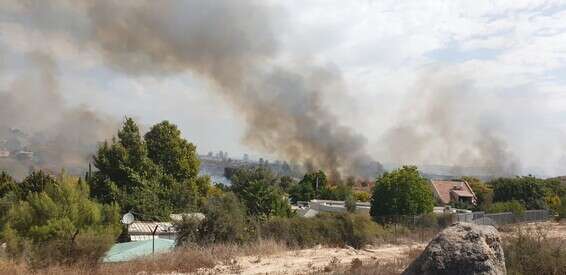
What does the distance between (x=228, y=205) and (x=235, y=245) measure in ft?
8.55

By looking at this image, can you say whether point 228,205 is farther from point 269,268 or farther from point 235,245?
point 269,268

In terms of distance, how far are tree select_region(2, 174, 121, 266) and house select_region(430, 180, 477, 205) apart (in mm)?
42668

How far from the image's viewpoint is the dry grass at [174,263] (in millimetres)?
12955

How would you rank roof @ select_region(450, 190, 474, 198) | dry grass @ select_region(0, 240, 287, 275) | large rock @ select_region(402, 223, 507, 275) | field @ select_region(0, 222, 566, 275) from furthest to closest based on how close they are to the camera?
1. roof @ select_region(450, 190, 474, 198)
2. dry grass @ select_region(0, 240, 287, 275)
3. field @ select_region(0, 222, 566, 275)
4. large rock @ select_region(402, 223, 507, 275)

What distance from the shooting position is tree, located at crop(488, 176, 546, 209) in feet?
156

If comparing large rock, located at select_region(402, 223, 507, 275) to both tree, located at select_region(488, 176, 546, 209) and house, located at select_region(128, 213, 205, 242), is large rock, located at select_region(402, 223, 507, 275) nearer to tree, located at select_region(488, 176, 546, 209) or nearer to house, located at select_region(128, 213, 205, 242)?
house, located at select_region(128, 213, 205, 242)

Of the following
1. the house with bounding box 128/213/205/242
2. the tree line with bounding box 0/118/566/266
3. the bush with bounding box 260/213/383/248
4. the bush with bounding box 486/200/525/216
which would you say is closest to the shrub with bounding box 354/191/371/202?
the tree line with bounding box 0/118/566/266

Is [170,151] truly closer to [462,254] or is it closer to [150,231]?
[150,231]

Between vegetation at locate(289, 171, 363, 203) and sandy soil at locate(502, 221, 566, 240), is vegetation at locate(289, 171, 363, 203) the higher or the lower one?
the higher one

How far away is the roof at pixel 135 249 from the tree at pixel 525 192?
36943 mm

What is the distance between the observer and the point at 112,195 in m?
33.7

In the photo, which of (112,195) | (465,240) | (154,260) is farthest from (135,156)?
(465,240)

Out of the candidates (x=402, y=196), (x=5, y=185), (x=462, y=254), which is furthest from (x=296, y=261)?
(x=5, y=185)

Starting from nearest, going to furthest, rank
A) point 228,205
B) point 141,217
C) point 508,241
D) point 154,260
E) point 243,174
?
point 508,241
point 154,260
point 228,205
point 243,174
point 141,217
